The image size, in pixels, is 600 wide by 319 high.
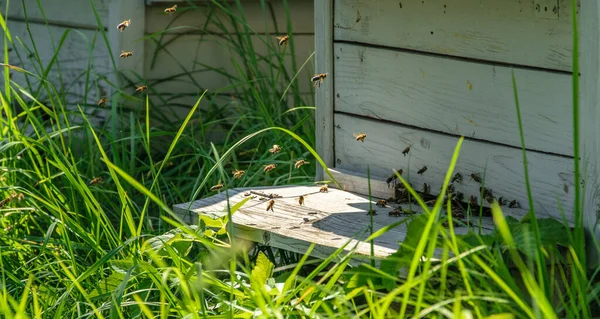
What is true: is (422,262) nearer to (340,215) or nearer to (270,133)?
(340,215)

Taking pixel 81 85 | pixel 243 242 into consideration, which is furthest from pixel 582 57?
pixel 81 85

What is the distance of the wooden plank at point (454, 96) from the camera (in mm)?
2381

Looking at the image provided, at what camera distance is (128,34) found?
4191mm

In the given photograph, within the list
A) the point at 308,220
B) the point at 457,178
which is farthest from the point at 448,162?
the point at 308,220

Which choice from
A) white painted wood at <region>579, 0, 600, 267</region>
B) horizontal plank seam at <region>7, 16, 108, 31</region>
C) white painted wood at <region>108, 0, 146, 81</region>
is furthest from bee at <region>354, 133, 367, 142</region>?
horizontal plank seam at <region>7, 16, 108, 31</region>

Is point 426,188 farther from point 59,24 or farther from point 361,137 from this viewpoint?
point 59,24

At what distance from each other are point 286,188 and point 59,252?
0.74m

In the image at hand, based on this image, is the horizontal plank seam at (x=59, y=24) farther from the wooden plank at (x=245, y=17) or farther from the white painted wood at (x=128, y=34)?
the wooden plank at (x=245, y=17)

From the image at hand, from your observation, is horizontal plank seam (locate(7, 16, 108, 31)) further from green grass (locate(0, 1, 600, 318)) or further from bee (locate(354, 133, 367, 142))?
bee (locate(354, 133, 367, 142))

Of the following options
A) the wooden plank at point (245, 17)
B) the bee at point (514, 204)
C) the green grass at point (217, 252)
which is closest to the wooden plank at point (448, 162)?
the bee at point (514, 204)

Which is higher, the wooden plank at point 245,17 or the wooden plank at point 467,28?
the wooden plank at point 467,28

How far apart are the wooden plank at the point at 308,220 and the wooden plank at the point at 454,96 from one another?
0.29 meters

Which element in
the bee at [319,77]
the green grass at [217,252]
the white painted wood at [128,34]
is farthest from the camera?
the white painted wood at [128,34]

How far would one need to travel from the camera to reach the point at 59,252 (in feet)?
9.12
